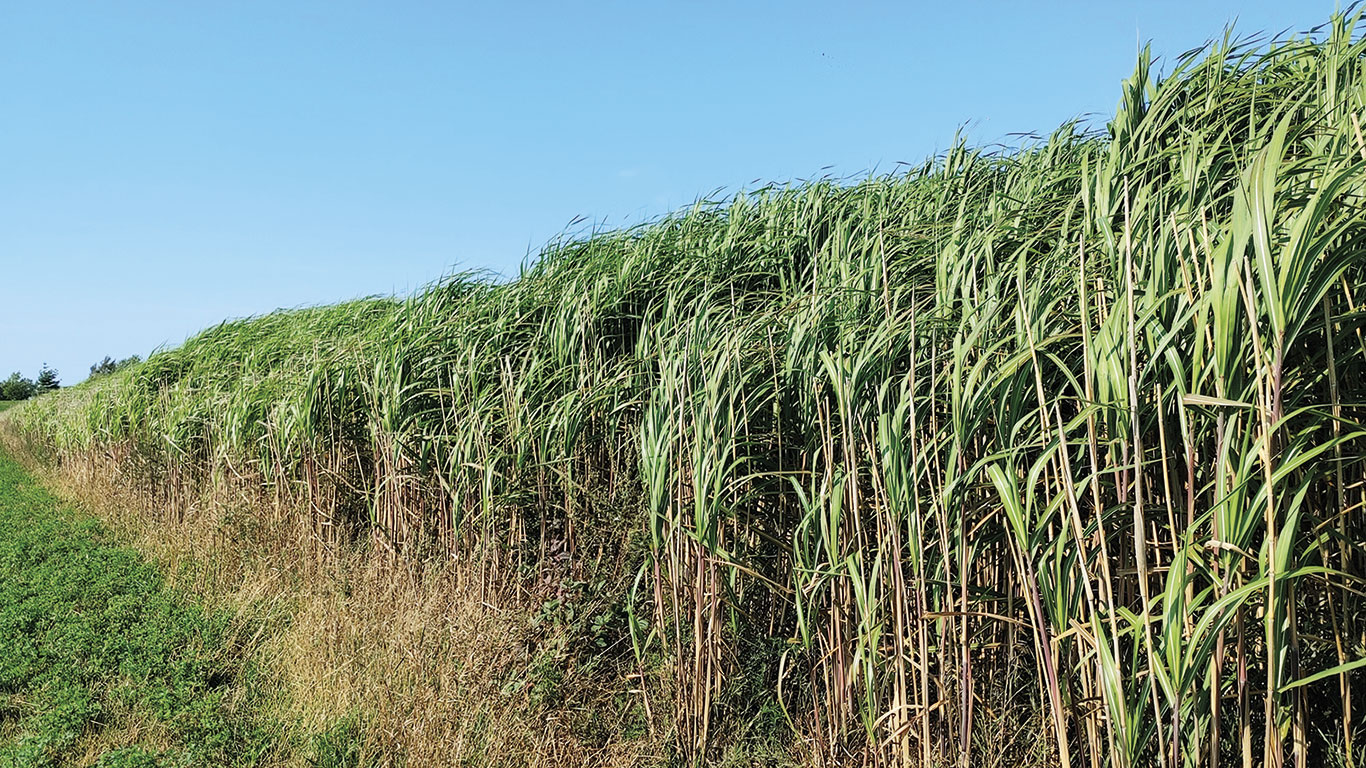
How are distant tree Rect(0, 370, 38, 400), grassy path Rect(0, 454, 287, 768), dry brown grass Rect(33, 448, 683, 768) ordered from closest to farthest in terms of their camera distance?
dry brown grass Rect(33, 448, 683, 768) < grassy path Rect(0, 454, 287, 768) < distant tree Rect(0, 370, 38, 400)

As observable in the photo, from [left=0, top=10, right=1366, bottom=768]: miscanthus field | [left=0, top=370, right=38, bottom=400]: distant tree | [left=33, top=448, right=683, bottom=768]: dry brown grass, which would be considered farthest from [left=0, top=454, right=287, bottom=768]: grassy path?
[left=0, top=370, right=38, bottom=400]: distant tree

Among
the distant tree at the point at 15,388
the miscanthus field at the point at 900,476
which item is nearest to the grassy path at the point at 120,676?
the miscanthus field at the point at 900,476

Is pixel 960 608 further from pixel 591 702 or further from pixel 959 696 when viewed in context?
A: pixel 591 702

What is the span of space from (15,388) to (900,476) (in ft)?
213

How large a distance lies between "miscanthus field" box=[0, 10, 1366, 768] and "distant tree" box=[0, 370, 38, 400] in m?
60.2

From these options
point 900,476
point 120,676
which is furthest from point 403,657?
point 900,476

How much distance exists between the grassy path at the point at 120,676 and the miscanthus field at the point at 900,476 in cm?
31

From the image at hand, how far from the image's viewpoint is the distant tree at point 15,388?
53844mm

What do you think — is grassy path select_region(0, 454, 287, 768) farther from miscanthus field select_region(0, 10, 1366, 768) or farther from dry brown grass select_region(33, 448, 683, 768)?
miscanthus field select_region(0, 10, 1366, 768)

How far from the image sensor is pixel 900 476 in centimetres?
229

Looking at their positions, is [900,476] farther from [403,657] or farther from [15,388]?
[15,388]

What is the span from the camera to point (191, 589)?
5594mm

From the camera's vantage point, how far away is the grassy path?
3.38m

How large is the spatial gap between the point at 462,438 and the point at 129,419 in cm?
719
